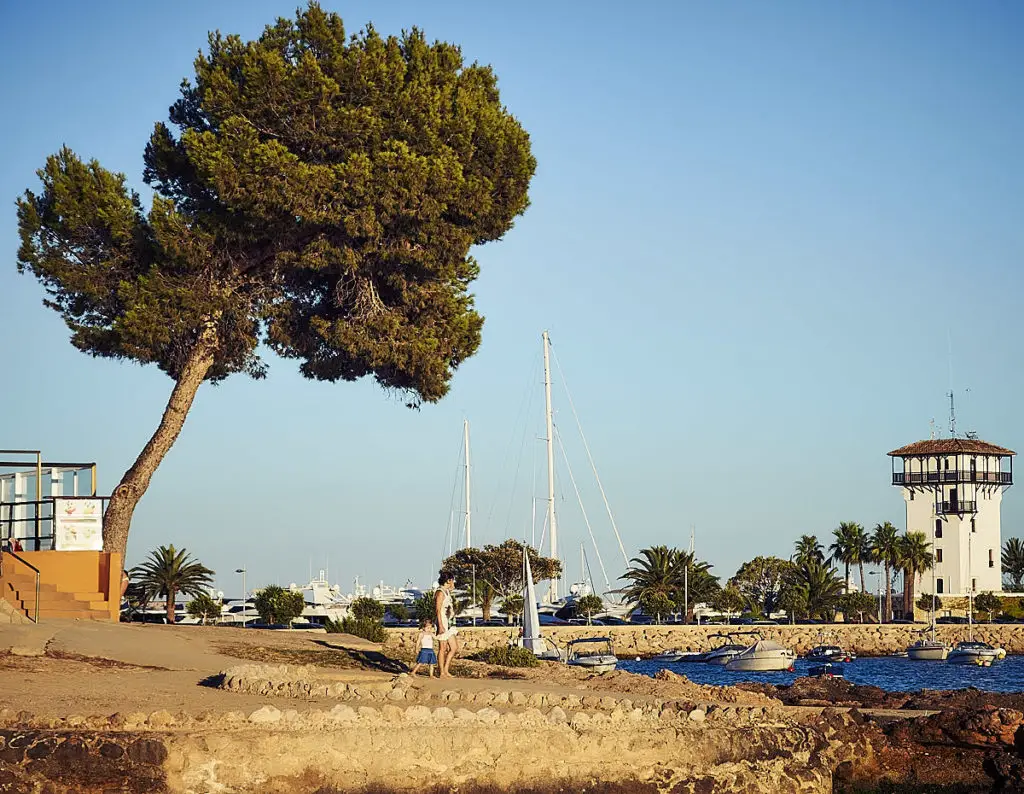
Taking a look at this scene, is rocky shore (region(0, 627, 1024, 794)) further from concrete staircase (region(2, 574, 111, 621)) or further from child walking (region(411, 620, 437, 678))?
concrete staircase (region(2, 574, 111, 621))

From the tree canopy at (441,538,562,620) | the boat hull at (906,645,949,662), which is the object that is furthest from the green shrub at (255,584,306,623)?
the boat hull at (906,645,949,662)

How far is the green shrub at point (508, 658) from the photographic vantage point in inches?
1000

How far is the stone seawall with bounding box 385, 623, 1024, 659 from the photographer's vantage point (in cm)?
8512

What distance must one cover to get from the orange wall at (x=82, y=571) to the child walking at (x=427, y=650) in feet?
33.7

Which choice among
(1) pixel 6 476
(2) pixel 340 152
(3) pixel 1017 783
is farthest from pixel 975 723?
(1) pixel 6 476

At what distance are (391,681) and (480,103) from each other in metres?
17.4

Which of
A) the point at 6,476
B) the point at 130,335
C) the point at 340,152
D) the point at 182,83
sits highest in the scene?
the point at 182,83

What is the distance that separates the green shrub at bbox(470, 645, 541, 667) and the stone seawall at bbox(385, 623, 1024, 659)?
170 feet

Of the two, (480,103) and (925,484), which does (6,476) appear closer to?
(480,103)

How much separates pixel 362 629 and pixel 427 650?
1178cm

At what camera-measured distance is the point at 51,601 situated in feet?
87.9

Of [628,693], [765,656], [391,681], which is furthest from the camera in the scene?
[765,656]

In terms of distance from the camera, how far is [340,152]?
2975 cm

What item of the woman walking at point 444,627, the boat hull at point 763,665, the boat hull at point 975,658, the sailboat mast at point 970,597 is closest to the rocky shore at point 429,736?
the woman walking at point 444,627
